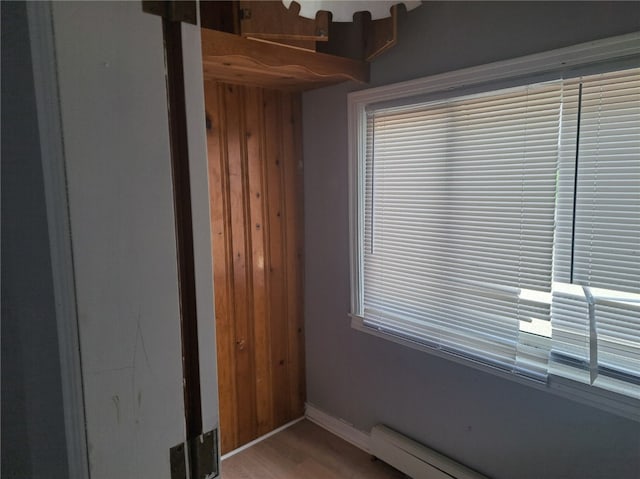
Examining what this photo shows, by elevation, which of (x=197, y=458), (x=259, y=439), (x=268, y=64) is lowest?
(x=259, y=439)

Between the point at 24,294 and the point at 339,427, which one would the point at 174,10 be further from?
the point at 339,427

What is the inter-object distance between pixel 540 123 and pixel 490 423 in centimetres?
139

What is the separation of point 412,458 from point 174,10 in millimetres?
2316

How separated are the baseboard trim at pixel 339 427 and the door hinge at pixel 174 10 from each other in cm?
249

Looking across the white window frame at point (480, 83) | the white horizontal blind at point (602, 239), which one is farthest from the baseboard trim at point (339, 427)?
the white horizontal blind at point (602, 239)

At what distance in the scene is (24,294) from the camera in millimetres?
626

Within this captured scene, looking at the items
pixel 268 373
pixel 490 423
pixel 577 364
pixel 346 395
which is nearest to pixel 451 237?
pixel 577 364

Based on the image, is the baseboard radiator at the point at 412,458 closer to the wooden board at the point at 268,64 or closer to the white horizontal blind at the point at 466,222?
the white horizontal blind at the point at 466,222

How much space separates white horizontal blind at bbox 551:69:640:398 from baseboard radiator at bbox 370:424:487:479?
767 millimetres

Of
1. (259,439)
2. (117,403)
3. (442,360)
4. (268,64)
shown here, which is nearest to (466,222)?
(442,360)

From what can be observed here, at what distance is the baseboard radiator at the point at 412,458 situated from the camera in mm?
2088

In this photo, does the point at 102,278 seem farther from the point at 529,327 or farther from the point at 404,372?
the point at 404,372

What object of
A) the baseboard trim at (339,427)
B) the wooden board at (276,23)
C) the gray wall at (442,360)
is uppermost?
the wooden board at (276,23)

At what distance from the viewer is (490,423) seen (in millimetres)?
2002
